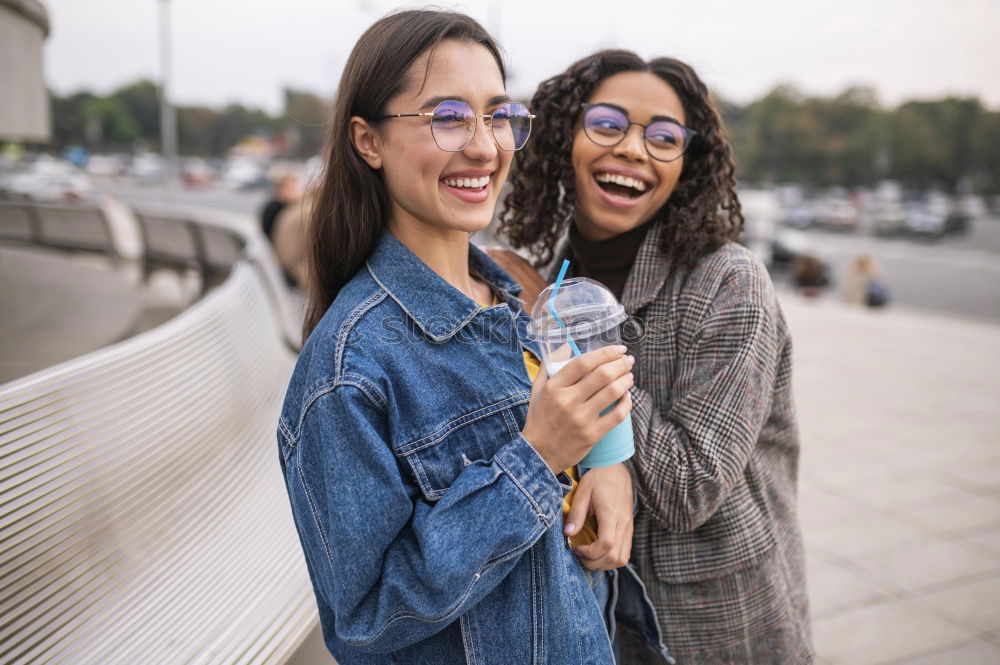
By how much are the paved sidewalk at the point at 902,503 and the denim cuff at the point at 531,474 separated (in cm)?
239

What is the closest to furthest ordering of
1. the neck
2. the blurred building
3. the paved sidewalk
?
the neck → the paved sidewalk → the blurred building

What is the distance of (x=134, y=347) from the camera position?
8.83 ft

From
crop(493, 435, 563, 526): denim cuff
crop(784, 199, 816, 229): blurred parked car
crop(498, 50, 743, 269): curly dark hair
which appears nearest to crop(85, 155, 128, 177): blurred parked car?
crop(784, 199, 816, 229): blurred parked car

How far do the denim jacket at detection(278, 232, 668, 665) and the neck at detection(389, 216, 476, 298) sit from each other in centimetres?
5

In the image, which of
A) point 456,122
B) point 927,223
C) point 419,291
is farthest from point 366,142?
point 927,223

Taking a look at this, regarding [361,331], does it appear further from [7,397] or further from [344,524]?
[7,397]

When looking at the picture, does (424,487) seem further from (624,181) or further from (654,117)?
(654,117)

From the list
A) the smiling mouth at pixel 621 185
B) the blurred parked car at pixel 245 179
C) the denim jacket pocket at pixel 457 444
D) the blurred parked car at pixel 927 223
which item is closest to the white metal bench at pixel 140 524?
the denim jacket pocket at pixel 457 444

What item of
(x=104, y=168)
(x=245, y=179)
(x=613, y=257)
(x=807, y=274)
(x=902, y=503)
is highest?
(x=613, y=257)

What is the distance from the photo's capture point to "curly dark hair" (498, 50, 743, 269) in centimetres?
179

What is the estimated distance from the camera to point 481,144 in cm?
136

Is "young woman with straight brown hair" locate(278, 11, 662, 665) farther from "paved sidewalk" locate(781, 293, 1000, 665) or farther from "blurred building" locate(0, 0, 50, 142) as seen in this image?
"blurred building" locate(0, 0, 50, 142)

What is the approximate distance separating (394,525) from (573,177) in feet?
3.96

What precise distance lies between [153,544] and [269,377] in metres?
1.82
